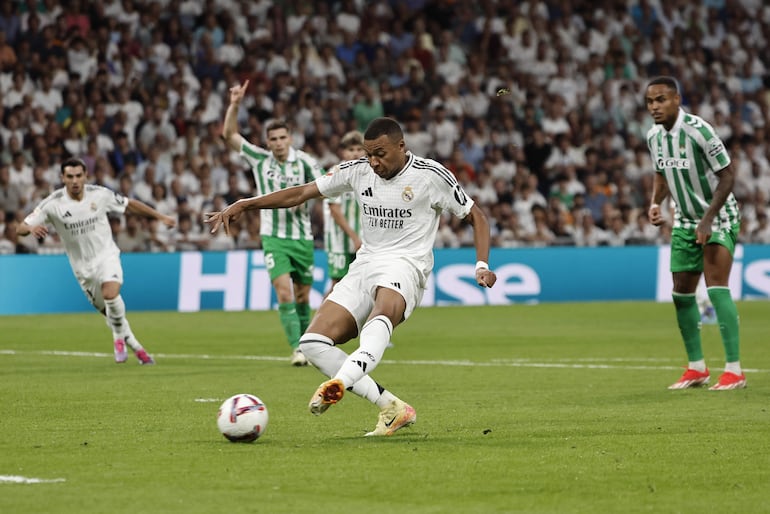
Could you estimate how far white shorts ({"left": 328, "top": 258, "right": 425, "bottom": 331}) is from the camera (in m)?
8.89

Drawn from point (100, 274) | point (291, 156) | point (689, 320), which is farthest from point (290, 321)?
point (689, 320)

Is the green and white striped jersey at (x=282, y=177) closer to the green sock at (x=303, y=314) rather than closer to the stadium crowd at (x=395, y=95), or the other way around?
the green sock at (x=303, y=314)

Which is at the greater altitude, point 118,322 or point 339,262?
point 339,262

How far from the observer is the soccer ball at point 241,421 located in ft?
26.6

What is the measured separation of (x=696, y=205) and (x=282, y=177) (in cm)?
491

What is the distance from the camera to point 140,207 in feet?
48.6

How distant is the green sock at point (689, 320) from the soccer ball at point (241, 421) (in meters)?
4.93

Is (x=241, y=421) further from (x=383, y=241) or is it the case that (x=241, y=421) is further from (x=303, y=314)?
(x=303, y=314)

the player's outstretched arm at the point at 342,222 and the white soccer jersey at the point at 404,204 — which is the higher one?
the white soccer jersey at the point at 404,204

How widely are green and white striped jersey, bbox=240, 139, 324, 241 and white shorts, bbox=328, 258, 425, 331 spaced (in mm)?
5964

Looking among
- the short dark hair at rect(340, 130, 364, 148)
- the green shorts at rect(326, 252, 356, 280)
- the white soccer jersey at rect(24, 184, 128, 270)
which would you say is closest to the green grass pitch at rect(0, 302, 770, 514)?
the white soccer jersey at rect(24, 184, 128, 270)

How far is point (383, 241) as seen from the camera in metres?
9.18

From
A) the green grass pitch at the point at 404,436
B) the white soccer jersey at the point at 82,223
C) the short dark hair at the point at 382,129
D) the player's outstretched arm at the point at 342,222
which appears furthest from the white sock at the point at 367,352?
the player's outstretched arm at the point at 342,222

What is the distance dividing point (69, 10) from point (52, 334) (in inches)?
348
